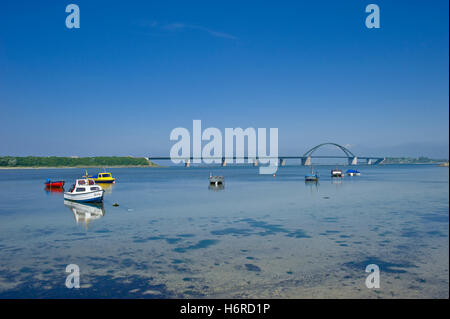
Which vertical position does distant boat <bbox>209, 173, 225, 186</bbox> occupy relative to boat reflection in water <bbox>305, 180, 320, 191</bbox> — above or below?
above

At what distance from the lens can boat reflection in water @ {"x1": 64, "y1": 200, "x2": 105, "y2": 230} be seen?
3258 cm

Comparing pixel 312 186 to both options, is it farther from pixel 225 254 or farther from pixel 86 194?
pixel 225 254

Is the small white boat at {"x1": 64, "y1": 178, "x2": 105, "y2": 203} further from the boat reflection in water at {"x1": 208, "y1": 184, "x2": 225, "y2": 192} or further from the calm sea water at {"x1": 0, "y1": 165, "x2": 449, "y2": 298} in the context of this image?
the boat reflection in water at {"x1": 208, "y1": 184, "x2": 225, "y2": 192}

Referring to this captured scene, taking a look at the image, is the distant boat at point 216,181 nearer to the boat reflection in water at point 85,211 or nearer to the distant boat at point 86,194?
the boat reflection in water at point 85,211

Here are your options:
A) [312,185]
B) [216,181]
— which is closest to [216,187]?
[216,181]

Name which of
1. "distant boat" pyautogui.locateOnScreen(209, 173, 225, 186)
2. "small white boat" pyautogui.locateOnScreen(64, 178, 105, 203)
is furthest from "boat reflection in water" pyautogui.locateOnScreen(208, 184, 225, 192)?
"small white boat" pyautogui.locateOnScreen(64, 178, 105, 203)

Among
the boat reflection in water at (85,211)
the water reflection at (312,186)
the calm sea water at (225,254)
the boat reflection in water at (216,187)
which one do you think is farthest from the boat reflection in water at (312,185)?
the boat reflection in water at (85,211)

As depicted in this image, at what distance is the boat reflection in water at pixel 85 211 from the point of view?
32575 millimetres

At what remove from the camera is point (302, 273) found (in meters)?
15.9

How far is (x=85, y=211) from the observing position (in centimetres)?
3788
